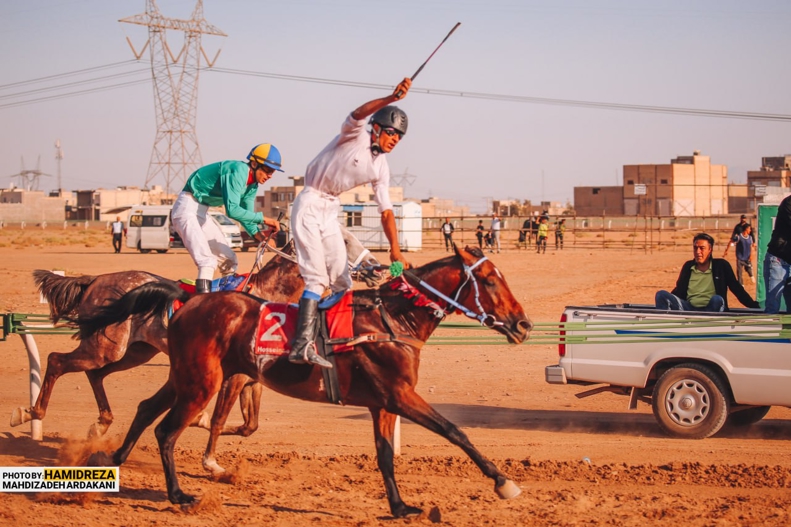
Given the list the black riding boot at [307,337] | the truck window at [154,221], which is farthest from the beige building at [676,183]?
the black riding boot at [307,337]

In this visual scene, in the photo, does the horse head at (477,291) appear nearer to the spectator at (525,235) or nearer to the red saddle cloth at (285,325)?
the red saddle cloth at (285,325)

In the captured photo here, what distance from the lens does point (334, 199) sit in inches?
298

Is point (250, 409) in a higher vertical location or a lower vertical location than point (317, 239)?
lower

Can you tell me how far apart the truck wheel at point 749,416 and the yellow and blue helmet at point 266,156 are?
6313mm

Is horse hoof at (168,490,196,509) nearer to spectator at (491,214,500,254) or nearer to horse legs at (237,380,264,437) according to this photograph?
horse legs at (237,380,264,437)

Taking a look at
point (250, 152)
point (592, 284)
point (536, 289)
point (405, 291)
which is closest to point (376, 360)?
point (405, 291)

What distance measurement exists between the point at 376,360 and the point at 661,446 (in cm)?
418

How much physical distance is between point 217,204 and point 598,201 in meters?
85.5

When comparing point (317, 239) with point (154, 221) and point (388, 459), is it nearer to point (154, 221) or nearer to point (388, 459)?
point (388, 459)

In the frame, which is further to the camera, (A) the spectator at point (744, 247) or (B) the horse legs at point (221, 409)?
(A) the spectator at point (744, 247)

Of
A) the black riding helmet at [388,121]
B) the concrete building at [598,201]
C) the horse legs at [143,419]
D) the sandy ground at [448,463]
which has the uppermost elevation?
the concrete building at [598,201]

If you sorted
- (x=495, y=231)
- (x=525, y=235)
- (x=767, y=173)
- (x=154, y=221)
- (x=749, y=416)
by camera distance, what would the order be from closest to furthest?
(x=749, y=416) → (x=495, y=231) → (x=154, y=221) → (x=525, y=235) → (x=767, y=173)

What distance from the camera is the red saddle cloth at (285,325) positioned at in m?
7.25

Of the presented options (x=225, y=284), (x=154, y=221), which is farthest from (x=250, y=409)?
(x=154, y=221)
